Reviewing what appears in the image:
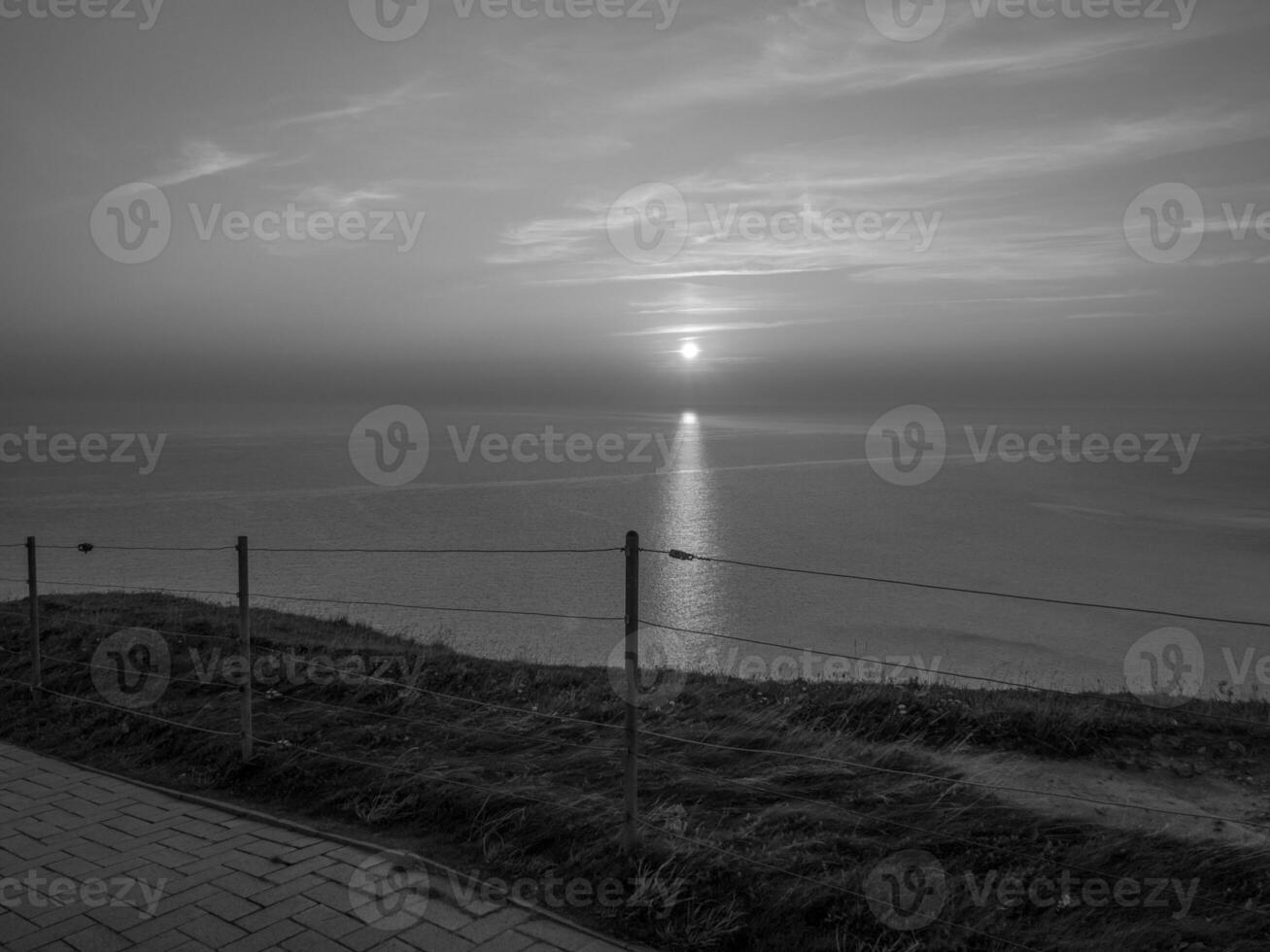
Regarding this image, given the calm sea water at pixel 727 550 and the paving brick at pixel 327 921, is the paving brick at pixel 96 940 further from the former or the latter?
the calm sea water at pixel 727 550

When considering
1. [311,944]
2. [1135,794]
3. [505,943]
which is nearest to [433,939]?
[505,943]

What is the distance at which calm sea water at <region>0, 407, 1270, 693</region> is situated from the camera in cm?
2722

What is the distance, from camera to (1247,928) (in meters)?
4.31

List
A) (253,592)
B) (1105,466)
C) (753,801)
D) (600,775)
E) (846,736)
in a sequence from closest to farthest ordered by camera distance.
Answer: (753,801) → (600,775) → (846,736) → (253,592) → (1105,466)

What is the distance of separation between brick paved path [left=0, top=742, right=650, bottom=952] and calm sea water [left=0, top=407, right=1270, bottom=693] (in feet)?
26.1

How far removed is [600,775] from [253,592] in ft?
87.2

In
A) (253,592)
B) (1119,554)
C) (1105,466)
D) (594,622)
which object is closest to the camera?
(594,622)

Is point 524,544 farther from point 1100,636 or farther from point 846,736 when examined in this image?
point 846,736

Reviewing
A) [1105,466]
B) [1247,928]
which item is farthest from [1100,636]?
[1105,466]

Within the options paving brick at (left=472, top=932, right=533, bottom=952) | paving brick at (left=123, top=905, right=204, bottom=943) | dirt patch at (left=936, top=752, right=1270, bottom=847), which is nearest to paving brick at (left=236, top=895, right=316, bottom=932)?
paving brick at (left=123, top=905, right=204, bottom=943)

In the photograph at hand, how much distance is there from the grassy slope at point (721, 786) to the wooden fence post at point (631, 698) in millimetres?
187

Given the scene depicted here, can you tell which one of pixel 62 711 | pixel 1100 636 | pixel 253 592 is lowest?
pixel 1100 636

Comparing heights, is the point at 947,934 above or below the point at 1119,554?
above

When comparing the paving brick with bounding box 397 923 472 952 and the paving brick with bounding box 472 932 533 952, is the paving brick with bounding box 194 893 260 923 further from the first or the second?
the paving brick with bounding box 472 932 533 952
